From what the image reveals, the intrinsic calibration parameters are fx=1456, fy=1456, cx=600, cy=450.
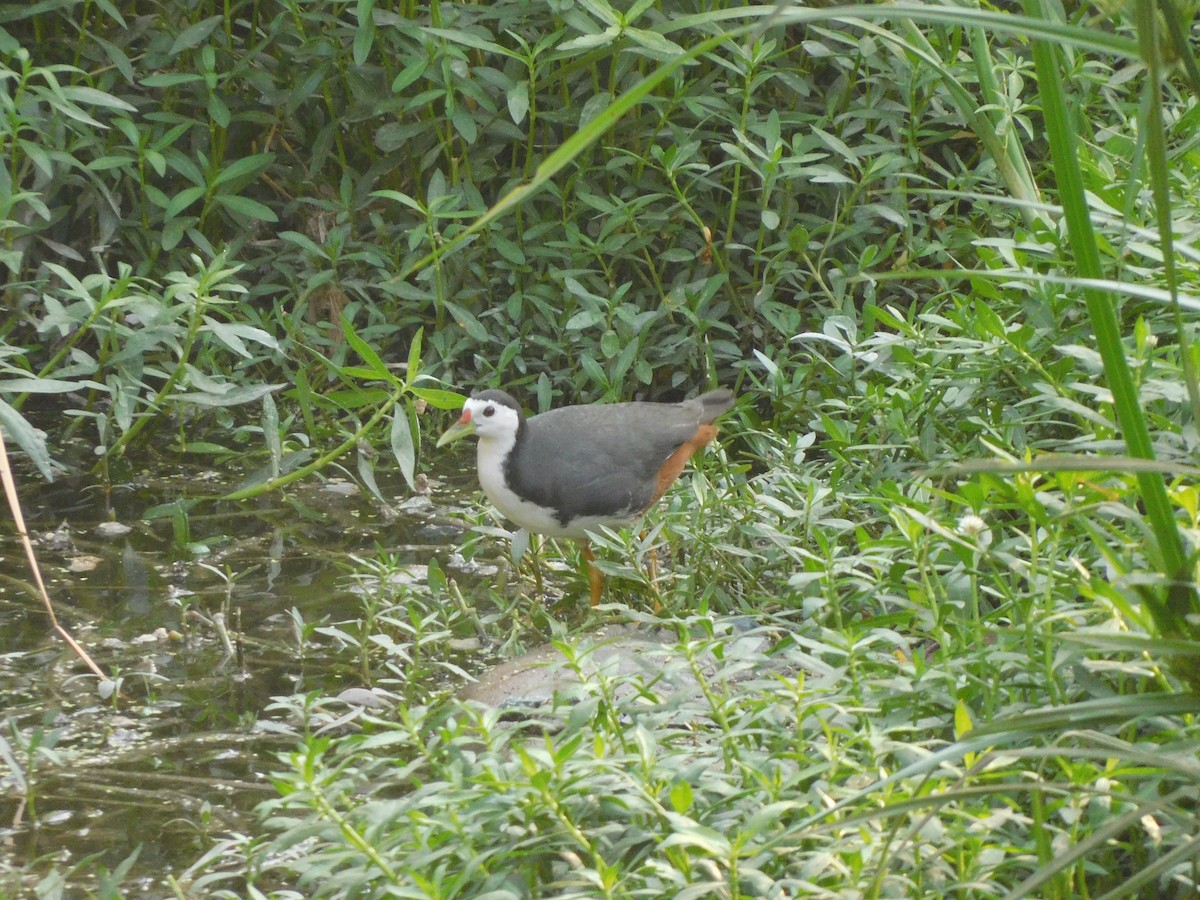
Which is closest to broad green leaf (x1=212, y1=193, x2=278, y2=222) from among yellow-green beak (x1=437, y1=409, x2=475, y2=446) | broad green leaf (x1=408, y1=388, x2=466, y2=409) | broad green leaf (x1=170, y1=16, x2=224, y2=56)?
broad green leaf (x1=170, y1=16, x2=224, y2=56)

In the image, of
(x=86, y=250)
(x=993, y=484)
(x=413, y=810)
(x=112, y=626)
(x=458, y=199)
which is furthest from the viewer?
(x=86, y=250)

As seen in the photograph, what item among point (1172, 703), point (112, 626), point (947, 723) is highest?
point (1172, 703)

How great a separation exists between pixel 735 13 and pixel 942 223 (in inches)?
144

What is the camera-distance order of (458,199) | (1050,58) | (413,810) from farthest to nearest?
(458,199)
(413,810)
(1050,58)

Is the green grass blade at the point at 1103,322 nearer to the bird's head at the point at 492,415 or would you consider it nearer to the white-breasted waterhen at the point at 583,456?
the white-breasted waterhen at the point at 583,456

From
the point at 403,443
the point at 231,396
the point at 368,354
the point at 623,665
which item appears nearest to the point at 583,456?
the point at 403,443

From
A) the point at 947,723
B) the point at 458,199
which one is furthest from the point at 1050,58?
the point at 458,199

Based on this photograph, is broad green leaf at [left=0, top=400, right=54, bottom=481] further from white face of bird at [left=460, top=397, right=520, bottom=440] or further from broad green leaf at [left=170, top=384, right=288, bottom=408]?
white face of bird at [left=460, top=397, right=520, bottom=440]

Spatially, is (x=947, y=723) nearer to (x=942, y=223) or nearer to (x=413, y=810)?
(x=413, y=810)

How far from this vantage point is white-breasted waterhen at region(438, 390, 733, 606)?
12.9 feet

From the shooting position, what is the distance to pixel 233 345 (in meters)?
4.12

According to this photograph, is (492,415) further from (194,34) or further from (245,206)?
(194,34)

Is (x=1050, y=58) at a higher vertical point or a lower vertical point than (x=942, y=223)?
higher

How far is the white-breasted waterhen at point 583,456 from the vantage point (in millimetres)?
3918
